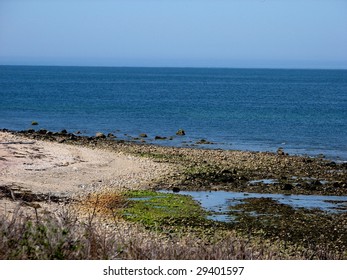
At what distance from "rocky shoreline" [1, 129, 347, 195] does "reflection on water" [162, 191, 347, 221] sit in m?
0.68

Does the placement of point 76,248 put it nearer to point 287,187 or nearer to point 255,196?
point 255,196

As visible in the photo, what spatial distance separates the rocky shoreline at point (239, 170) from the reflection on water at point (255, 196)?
68 centimetres

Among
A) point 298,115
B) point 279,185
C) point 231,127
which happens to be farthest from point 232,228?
point 298,115

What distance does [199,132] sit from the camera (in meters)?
45.4

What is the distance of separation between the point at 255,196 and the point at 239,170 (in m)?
5.02

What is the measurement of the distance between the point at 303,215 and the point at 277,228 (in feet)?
6.52

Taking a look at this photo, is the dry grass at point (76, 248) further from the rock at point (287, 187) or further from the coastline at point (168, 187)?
the rock at point (287, 187)

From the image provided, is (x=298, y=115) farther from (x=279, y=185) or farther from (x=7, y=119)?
(x=279, y=185)

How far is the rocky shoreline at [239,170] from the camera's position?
2355 centimetres

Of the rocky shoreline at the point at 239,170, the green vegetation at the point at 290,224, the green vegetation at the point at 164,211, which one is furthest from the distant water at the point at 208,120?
the green vegetation at the point at 164,211

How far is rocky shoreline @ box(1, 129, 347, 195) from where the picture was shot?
23.5 metres

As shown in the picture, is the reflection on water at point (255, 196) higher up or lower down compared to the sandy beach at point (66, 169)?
lower down

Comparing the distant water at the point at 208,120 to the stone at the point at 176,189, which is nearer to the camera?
the stone at the point at 176,189

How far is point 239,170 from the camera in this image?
27.0 m
